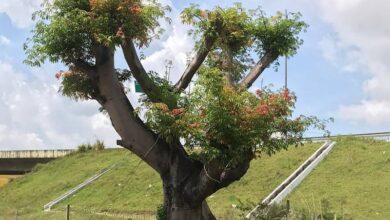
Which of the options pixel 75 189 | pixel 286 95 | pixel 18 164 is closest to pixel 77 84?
pixel 286 95

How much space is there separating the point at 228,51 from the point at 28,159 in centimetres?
4294

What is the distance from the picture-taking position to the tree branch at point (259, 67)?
15016 millimetres

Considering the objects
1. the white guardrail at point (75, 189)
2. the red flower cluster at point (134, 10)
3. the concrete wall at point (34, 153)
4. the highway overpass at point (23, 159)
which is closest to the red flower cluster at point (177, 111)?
the red flower cluster at point (134, 10)

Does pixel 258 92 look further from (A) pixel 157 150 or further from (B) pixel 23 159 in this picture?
(B) pixel 23 159

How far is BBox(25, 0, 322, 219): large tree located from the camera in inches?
512

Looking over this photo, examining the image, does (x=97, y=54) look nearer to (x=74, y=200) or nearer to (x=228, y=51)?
(x=228, y=51)

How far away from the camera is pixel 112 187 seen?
1371 inches

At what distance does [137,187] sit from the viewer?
32625 mm

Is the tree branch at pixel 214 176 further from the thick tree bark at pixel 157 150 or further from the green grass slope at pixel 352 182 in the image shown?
the green grass slope at pixel 352 182

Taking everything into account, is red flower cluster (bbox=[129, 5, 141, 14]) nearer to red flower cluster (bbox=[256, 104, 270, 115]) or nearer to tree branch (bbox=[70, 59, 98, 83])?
tree branch (bbox=[70, 59, 98, 83])

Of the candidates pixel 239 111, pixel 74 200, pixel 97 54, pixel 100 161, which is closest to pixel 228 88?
pixel 239 111

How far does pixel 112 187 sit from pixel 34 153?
21.4 metres

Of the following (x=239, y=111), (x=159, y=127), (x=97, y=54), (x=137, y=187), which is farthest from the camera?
(x=137, y=187)

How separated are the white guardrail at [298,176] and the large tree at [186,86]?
9.48 metres
